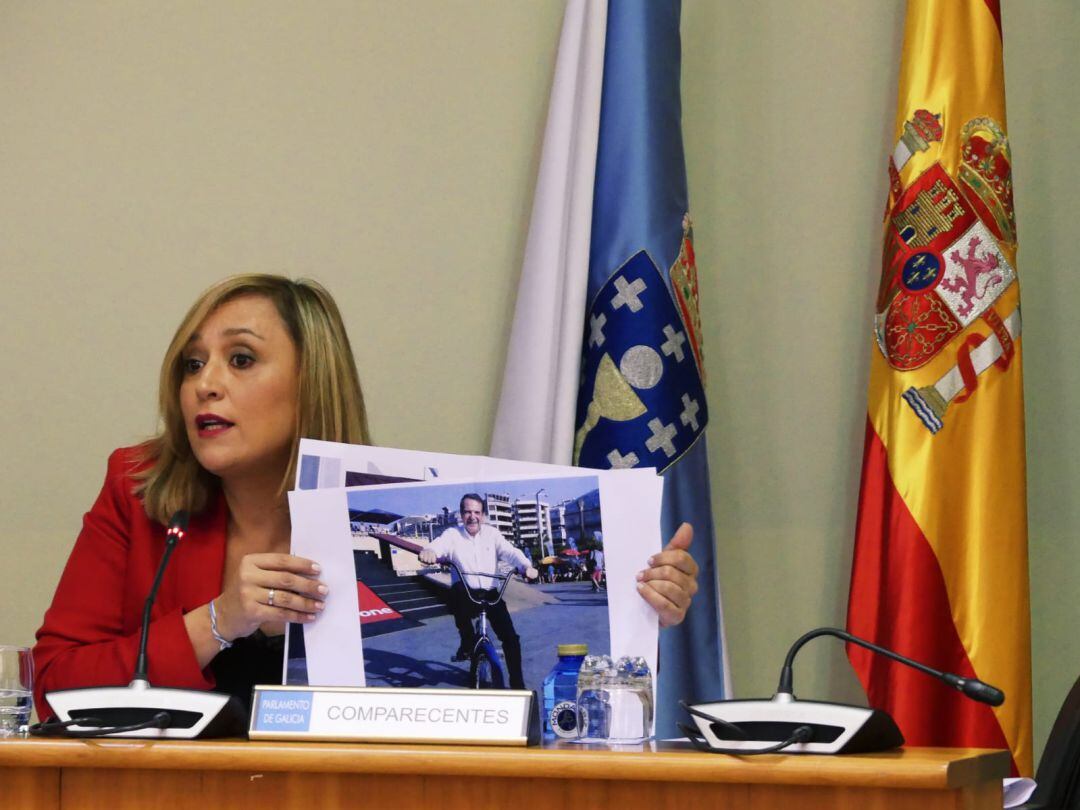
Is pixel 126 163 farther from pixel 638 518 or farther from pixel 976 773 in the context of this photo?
pixel 976 773

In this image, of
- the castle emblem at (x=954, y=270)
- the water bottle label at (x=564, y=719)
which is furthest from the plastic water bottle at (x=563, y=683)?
the castle emblem at (x=954, y=270)

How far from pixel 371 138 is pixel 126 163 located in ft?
1.74

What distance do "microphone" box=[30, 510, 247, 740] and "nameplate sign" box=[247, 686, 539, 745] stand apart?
0.05m

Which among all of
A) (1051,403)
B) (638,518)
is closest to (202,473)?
(638,518)

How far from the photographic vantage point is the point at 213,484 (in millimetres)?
1928

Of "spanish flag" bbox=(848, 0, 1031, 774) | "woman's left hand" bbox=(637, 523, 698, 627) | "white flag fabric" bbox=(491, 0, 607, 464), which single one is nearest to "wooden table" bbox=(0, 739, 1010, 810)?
"woman's left hand" bbox=(637, 523, 698, 627)

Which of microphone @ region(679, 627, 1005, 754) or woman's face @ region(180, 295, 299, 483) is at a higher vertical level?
woman's face @ region(180, 295, 299, 483)

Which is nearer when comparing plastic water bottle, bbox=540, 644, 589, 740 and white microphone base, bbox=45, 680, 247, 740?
white microphone base, bbox=45, 680, 247, 740

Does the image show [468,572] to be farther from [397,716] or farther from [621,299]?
[621,299]

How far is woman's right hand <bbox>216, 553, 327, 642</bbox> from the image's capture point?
4.72ft

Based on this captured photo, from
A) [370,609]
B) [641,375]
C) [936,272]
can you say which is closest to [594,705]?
[370,609]

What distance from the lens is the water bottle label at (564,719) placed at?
127cm

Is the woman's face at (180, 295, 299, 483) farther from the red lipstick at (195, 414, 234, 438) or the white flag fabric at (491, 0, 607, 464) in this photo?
the white flag fabric at (491, 0, 607, 464)

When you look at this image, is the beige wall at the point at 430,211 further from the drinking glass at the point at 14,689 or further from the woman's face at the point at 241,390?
the drinking glass at the point at 14,689
